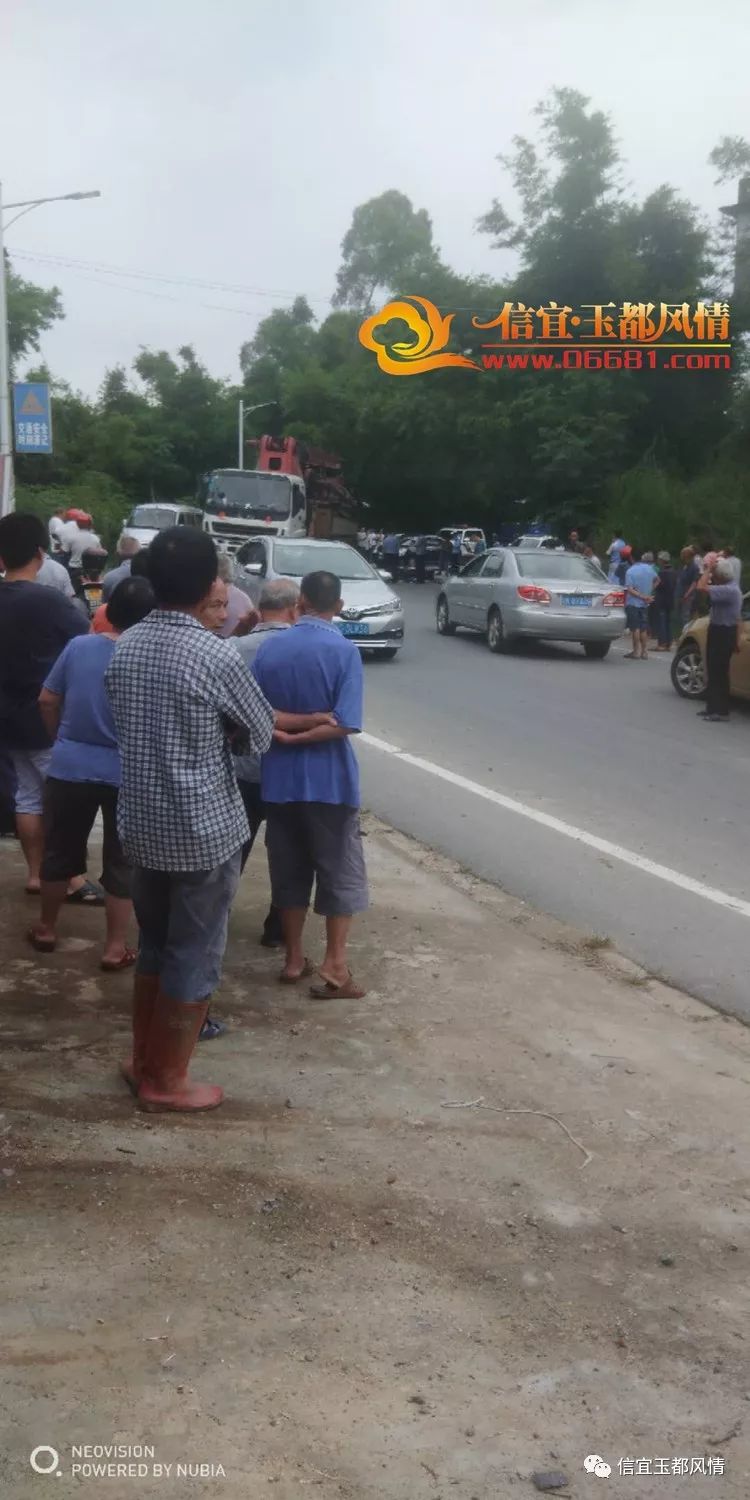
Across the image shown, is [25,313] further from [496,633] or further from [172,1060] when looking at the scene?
[172,1060]

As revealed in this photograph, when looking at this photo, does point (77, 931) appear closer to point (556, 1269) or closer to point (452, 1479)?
point (556, 1269)

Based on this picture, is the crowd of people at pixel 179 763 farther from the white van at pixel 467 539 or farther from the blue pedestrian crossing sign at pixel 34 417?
the white van at pixel 467 539

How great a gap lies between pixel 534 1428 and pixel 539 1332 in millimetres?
372

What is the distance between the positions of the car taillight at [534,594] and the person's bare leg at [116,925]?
1440cm

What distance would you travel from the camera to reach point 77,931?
650 centimetres

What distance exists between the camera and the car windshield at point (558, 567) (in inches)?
794

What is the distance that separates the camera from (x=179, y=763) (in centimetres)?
422

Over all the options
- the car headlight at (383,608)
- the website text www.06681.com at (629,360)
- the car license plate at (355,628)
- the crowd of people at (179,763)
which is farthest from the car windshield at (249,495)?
the crowd of people at (179,763)

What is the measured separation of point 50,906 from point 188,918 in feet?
6.09

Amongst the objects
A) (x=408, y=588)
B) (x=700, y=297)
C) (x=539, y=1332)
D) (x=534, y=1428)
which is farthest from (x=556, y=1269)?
(x=700, y=297)

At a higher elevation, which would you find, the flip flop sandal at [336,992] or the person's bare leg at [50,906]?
the person's bare leg at [50,906]

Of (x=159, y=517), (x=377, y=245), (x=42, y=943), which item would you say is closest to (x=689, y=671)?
(x=42, y=943)

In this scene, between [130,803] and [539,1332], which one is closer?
[539,1332]

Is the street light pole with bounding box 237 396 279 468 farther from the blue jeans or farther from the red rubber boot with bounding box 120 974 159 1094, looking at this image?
the blue jeans
